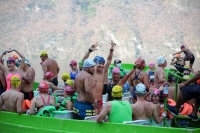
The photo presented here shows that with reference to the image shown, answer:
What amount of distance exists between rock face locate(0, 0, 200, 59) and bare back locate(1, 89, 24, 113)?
200 ft

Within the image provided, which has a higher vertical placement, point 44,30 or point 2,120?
point 44,30

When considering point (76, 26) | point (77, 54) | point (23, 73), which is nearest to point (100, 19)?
point (76, 26)

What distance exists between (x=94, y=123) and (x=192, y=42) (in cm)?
7007

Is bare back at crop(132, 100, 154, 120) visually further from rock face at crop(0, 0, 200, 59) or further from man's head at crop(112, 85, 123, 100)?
rock face at crop(0, 0, 200, 59)

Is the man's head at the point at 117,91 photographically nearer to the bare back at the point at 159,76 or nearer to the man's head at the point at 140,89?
the man's head at the point at 140,89

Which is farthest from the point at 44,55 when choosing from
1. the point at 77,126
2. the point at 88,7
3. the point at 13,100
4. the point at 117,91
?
the point at 88,7

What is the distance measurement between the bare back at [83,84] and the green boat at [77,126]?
0.65 m

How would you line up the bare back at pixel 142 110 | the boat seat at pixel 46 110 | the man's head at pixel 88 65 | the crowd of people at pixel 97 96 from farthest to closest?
the boat seat at pixel 46 110 < the man's head at pixel 88 65 < the bare back at pixel 142 110 < the crowd of people at pixel 97 96

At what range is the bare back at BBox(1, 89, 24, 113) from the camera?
8.55 metres

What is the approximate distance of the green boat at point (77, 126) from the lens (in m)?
6.73

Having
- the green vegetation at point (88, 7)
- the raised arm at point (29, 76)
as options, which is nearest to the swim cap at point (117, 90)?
the raised arm at point (29, 76)

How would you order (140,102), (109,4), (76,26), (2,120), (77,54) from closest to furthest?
(140,102), (2,120), (77,54), (76,26), (109,4)

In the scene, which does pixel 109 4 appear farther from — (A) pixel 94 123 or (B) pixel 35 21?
(A) pixel 94 123

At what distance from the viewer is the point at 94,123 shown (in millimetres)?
7250
